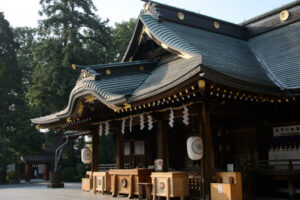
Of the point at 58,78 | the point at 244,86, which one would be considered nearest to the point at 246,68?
the point at 244,86

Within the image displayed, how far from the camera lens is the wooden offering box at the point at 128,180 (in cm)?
1175

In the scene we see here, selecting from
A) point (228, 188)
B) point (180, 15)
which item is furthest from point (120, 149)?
point (180, 15)

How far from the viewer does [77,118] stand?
46.3ft

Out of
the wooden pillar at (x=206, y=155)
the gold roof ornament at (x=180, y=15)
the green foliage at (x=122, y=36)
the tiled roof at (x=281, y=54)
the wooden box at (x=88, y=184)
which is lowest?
the wooden box at (x=88, y=184)

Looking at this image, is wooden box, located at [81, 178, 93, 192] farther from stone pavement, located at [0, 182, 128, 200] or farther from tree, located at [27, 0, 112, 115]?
tree, located at [27, 0, 112, 115]

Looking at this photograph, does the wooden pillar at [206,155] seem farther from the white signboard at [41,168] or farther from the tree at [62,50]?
the white signboard at [41,168]

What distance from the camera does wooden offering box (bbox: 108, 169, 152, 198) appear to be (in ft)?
38.5

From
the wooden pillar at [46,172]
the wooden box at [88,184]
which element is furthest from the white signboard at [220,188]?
the wooden pillar at [46,172]

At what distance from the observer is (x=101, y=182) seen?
13.8m

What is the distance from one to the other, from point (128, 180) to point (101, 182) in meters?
2.09

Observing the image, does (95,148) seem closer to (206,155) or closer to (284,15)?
(206,155)

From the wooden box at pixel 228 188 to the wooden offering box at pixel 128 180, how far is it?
319cm

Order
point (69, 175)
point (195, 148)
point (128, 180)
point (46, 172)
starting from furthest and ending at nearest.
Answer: point (46, 172), point (69, 175), point (128, 180), point (195, 148)

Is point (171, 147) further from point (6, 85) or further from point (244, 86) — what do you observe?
point (6, 85)
